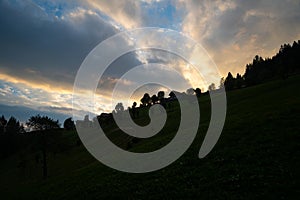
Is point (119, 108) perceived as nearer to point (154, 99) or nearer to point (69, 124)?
point (154, 99)

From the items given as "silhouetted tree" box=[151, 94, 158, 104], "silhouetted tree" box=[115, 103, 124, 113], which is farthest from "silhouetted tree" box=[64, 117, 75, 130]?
"silhouetted tree" box=[151, 94, 158, 104]

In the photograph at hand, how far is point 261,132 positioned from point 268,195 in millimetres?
15881

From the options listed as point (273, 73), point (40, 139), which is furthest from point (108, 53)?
point (273, 73)

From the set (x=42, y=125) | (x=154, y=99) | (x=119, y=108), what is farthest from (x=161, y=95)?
(x=42, y=125)

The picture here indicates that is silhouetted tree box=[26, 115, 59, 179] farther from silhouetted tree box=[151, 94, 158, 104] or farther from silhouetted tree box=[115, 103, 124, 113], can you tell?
silhouetted tree box=[151, 94, 158, 104]

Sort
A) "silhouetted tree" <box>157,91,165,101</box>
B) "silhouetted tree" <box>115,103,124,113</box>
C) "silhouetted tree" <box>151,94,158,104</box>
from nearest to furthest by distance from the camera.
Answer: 1. "silhouetted tree" <box>115,103,124,113</box>
2. "silhouetted tree" <box>157,91,165,101</box>
3. "silhouetted tree" <box>151,94,158,104</box>

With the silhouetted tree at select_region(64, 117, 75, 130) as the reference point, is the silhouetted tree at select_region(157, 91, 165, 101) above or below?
above

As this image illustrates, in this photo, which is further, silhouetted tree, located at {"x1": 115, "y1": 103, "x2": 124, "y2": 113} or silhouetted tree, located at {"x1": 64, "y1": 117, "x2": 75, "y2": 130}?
silhouetted tree, located at {"x1": 64, "y1": 117, "x2": 75, "y2": 130}

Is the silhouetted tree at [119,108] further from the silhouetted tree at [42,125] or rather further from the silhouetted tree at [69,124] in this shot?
the silhouetted tree at [42,125]

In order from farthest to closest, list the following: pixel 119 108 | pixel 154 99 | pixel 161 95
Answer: pixel 154 99 < pixel 161 95 < pixel 119 108

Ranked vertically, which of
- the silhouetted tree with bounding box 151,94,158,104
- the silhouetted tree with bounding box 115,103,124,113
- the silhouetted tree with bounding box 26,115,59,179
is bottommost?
the silhouetted tree with bounding box 26,115,59,179

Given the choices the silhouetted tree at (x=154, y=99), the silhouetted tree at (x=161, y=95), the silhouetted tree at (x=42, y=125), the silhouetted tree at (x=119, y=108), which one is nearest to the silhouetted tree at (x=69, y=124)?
the silhouetted tree at (x=119, y=108)

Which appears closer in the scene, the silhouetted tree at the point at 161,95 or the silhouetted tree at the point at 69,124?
the silhouetted tree at the point at 161,95

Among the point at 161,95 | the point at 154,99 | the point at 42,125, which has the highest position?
the point at 161,95
